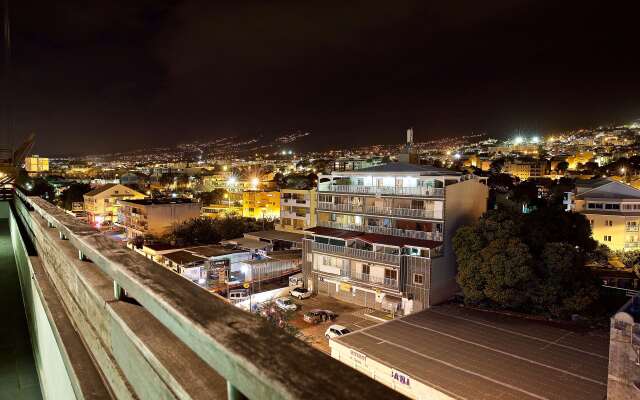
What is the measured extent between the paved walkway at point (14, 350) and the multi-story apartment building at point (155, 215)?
891 inches

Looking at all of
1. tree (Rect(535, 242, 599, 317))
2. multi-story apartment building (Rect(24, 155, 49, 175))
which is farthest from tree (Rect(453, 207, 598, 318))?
multi-story apartment building (Rect(24, 155, 49, 175))

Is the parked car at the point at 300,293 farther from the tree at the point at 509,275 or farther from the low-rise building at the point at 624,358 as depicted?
the low-rise building at the point at 624,358

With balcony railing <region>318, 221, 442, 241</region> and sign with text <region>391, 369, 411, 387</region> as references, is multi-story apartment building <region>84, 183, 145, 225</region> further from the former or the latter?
sign with text <region>391, 369, 411, 387</region>

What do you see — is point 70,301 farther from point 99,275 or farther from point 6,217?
point 6,217

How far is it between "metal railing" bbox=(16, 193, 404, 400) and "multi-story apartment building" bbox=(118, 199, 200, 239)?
88.3 feet

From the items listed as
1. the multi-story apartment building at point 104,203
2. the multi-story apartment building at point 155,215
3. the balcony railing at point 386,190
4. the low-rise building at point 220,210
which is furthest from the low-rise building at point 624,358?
the multi-story apartment building at point 104,203

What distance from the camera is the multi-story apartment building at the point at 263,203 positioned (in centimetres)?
3456

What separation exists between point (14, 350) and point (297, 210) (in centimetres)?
2230

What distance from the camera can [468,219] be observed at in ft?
55.8

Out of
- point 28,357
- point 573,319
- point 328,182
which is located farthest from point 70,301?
point 328,182

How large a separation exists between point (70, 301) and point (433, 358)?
8.87 meters

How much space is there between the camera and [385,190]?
17281mm

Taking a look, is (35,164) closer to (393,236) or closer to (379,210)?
(379,210)

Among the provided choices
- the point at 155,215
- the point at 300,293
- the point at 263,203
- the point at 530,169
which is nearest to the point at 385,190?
the point at 300,293
